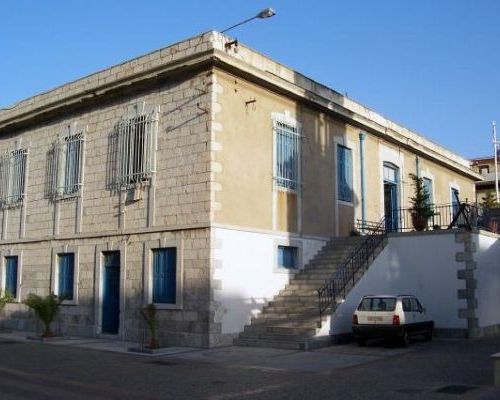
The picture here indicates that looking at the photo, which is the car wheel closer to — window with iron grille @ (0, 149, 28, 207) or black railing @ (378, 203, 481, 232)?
black railing @ (378, 203, 481, 232)

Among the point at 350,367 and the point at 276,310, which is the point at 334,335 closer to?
the point at 276,310

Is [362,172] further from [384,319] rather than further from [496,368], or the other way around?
[496,368]

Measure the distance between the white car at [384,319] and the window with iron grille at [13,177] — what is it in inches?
576

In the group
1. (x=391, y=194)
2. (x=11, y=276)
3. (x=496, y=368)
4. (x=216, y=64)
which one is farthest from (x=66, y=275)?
(x=496, y=368)

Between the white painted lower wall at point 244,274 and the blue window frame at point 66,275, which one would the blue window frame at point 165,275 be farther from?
the blue window frame at point 66,275

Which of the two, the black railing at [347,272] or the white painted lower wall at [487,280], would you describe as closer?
the black railing at [347,272]

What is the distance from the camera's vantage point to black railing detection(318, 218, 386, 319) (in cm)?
1805

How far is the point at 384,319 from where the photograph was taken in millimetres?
16531

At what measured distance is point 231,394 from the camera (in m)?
10.2

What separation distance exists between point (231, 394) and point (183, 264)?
25.7ft

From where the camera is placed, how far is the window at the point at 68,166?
21828 mm

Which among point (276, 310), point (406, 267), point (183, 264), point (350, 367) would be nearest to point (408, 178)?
point (406, 267)

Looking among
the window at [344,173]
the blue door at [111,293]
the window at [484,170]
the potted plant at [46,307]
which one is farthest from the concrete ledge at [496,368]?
the window at [484,170]

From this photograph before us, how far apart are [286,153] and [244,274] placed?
4.72 m
